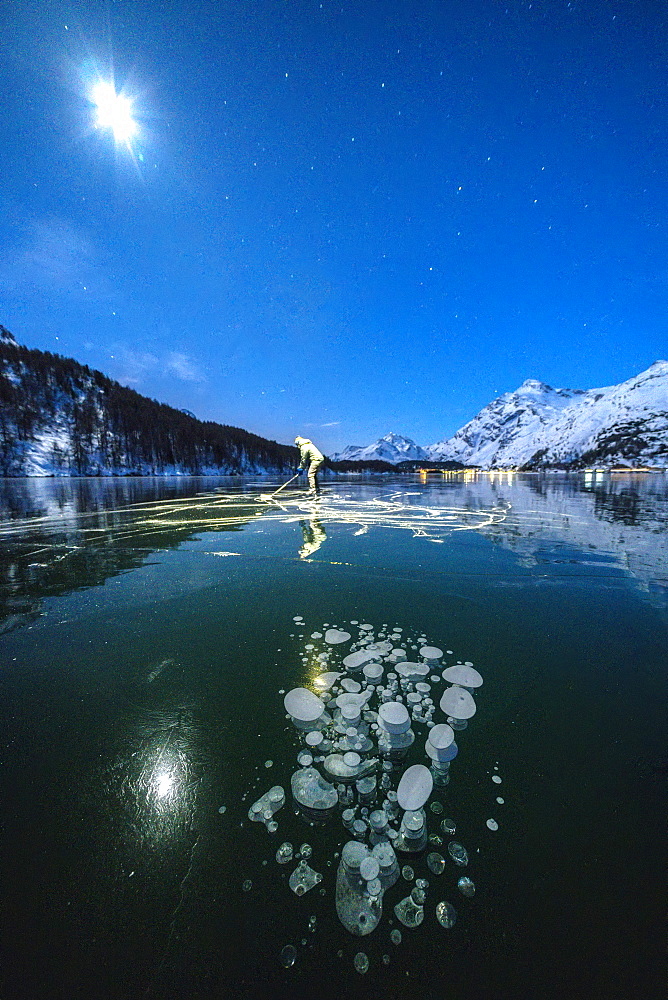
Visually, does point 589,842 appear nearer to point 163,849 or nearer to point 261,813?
point 261,813

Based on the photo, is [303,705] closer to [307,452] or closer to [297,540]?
[297,540]

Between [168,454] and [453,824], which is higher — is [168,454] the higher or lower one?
the higher one

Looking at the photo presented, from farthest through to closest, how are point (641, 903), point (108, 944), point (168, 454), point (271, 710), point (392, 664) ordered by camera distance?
1. point (168, 454)
2. point (392, 664)
3. point (271, 710)
4. point (641, 903)
5. point (108, 944)

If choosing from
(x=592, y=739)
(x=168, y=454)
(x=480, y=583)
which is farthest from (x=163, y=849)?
(x=168, y=454)

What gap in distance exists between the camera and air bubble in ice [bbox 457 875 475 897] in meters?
1.44

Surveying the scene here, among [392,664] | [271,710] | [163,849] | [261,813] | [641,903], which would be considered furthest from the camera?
[392,664]

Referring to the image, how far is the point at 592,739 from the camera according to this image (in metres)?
2.21

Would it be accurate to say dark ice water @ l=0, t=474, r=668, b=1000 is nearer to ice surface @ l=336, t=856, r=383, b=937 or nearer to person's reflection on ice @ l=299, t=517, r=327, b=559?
ice surface @ l=336, t=856, r=383, b=937

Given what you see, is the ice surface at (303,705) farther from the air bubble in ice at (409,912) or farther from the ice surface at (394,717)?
the air bubble in ice at (409,912)

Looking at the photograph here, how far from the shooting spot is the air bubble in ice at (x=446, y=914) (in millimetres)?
1356

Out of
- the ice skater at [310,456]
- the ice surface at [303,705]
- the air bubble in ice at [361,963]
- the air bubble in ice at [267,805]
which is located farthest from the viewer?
the ice skater at [310,456]

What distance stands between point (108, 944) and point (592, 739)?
269cm

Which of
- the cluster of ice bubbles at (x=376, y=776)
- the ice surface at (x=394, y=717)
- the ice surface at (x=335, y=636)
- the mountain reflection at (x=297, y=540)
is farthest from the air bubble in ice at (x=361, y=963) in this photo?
the mountain reflection at (x=297, y=540)

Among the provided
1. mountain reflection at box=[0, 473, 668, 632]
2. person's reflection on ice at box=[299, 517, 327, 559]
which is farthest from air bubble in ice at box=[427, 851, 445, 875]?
person's reflection on ice at box=[299, 517, 327, 559]
